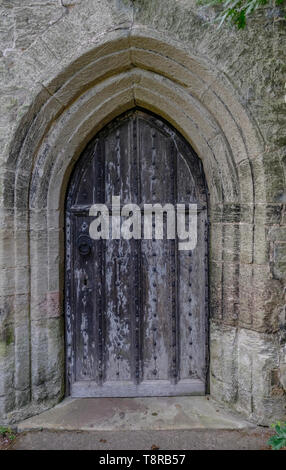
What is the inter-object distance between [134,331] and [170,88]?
5.89ft

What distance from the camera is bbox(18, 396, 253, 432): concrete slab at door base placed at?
215 centimetres

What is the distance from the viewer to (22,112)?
6.89 ft

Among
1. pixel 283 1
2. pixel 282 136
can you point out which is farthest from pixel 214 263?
pixel 283 1

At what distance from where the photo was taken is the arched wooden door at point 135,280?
8.03 feet

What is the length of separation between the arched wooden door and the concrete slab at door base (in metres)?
0.09

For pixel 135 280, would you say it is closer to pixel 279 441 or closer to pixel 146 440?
pixel 146 440

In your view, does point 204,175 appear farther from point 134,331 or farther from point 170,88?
point 134,331

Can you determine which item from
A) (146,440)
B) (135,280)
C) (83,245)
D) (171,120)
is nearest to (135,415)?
(146,440)

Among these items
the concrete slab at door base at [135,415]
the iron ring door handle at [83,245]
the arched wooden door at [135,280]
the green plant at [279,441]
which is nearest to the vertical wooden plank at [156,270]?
the arched wooden door at [135,280]

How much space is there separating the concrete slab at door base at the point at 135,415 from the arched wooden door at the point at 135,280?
0.09 metres

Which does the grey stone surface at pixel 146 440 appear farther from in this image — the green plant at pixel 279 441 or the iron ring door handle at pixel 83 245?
the iron ring door handle at pixel 83 245

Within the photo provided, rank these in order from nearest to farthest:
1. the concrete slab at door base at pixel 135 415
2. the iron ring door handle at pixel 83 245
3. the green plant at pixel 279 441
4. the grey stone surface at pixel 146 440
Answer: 1. the green plant at pixel 279 441
2. the grey stone surface at pixel 146 440
3. the concrete slab at door base at pixel 135 415
4. the iron ring door handle at pixel 83 245

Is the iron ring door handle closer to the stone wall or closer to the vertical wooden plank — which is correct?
the stone wall

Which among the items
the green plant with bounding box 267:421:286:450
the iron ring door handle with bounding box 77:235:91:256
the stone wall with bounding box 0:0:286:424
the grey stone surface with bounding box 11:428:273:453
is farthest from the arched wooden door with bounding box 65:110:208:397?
the green plant with bounding box 267:421:286:450
